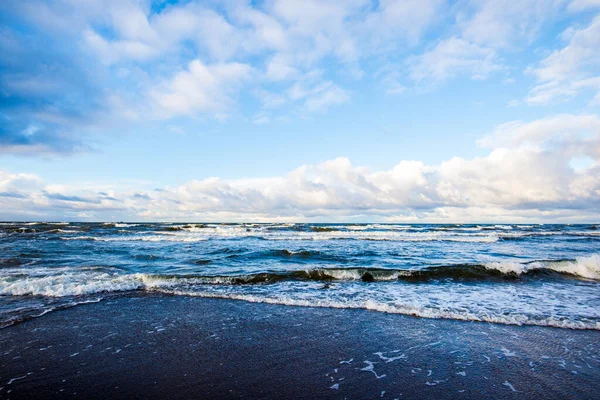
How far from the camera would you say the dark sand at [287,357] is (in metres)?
4.06

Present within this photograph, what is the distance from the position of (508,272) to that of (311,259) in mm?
8679

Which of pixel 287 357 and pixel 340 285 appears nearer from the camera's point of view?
pixel 287 357

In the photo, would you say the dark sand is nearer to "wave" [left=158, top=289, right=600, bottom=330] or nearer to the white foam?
"wave" [left=158, top=289, right=600, bottom=330]

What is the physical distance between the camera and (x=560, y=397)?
3912 millimetres

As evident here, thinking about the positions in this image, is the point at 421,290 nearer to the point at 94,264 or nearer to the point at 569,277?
the point at 569,277

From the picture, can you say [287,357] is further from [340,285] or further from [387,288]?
[387,288]

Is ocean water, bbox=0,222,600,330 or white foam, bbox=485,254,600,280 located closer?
ocean water, bbox=0,222,600,330

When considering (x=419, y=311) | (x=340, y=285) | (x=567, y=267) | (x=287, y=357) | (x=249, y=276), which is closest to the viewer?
(x=287, y=357)

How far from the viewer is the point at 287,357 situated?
5055mm

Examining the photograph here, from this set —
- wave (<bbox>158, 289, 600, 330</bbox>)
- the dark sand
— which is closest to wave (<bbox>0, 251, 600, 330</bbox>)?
wave (<bbox>158, 289, 600, 330</bbox>)

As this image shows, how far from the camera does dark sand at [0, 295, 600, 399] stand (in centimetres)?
406

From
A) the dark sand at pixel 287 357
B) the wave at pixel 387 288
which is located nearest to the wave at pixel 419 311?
the wave at pixel 387 288

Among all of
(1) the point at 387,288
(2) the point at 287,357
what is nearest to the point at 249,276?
(1) the point at 387,288

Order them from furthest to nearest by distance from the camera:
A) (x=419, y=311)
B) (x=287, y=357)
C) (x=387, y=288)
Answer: (x=387, y=288), (x=419, y=311), (x=287, y=357)
